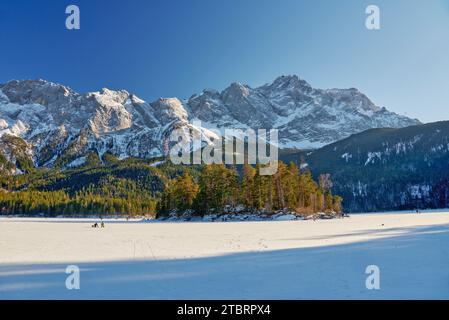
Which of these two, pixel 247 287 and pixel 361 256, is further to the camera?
pixel 361 256

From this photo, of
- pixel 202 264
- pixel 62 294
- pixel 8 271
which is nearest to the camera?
pixel 62 294

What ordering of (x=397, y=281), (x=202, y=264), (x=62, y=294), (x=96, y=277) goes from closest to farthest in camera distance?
1. (x=62, y=294)
2. (x=397, y=281)
3. (x=96, y=277)
4. (x=202, y=264)

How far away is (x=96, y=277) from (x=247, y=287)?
6.52 meters

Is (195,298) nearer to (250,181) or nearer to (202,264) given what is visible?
(202,264)

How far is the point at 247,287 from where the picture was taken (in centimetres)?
1289

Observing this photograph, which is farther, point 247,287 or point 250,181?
point 250,181

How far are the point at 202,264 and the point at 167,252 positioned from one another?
5410 millimetres

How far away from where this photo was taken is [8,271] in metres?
16.5

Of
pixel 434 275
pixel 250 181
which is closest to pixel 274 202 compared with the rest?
pixel 250 181
